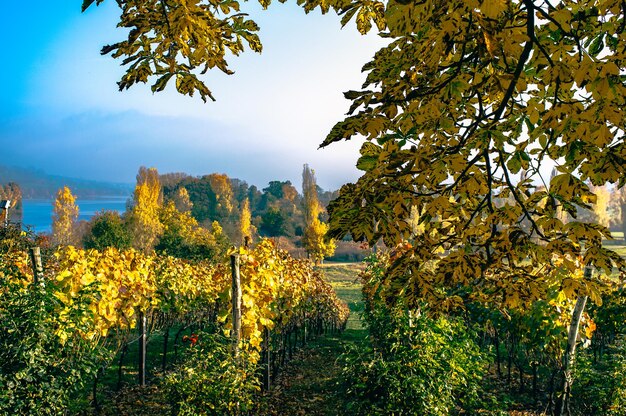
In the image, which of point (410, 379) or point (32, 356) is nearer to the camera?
point (410, 379)

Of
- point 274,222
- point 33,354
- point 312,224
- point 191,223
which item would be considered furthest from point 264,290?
point 274,222

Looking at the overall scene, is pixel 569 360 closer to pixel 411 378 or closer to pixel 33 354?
pixel 411 378

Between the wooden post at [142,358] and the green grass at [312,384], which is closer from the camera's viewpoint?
the green grass at [312,384]

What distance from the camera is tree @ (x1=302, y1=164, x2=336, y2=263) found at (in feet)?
115

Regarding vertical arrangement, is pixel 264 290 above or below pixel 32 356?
above

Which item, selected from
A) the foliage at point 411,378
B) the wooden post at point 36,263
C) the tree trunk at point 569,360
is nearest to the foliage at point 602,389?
the tree trunk at point 569,360

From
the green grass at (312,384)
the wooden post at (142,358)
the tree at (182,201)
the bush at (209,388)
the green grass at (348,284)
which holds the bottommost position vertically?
the green grass at (348,284)

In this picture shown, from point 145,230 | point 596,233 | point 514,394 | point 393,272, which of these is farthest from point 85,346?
point 145,230

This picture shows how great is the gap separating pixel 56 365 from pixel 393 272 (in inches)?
171

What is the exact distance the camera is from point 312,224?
37.8 m

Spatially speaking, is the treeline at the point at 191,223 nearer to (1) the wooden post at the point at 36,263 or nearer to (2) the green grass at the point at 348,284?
(2) the green grass at the point at 348,284

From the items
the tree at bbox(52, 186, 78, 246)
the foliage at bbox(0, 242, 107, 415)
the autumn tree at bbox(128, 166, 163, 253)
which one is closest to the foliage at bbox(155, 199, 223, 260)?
the autumn tree at bbox(128, 166, 163, 253)

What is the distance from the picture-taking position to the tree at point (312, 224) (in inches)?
1378

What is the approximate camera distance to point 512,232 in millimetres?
2107
